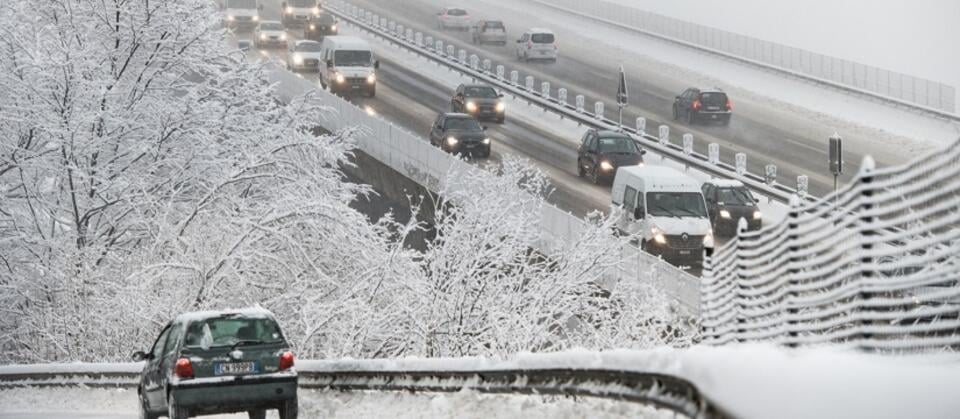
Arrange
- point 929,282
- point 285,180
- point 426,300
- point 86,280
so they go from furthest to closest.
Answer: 1. point 285,180
2. point 86,280
3. point 426,300
4. point 929,282

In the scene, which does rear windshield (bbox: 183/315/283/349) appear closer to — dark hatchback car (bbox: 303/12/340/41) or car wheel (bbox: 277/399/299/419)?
car wheel (bbox: 277/399/299/419)

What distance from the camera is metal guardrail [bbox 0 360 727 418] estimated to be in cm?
988

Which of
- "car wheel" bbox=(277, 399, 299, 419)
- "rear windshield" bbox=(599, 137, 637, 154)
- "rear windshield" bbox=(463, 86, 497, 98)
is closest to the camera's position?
"car wheel" bbox=(277, 399, 299, 419)

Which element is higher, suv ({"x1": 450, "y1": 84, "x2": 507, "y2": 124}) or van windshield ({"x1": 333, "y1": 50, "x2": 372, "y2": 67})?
van windshield ({"x1": 333, "y1": 50, "x2": 372, "y2": 67})

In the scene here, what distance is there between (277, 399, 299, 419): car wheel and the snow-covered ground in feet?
2.28

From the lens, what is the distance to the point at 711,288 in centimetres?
1463

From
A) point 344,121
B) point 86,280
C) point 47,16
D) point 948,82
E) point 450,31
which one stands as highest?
point 47,16

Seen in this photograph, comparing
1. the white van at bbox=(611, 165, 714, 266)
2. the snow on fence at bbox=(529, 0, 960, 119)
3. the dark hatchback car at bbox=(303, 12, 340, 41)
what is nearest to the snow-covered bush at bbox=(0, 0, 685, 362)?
the white van at bbox=(611, 165, 714, 266)

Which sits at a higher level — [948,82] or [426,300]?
[426,300]

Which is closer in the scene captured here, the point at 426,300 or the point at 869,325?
the point at 869,325

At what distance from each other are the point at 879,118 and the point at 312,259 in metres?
38.0

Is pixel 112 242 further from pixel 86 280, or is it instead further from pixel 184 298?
pixel 184 298

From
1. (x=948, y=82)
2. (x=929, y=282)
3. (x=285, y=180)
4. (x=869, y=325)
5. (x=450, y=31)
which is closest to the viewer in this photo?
(x=929, y=282)

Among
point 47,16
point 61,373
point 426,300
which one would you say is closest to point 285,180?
point 47,16
